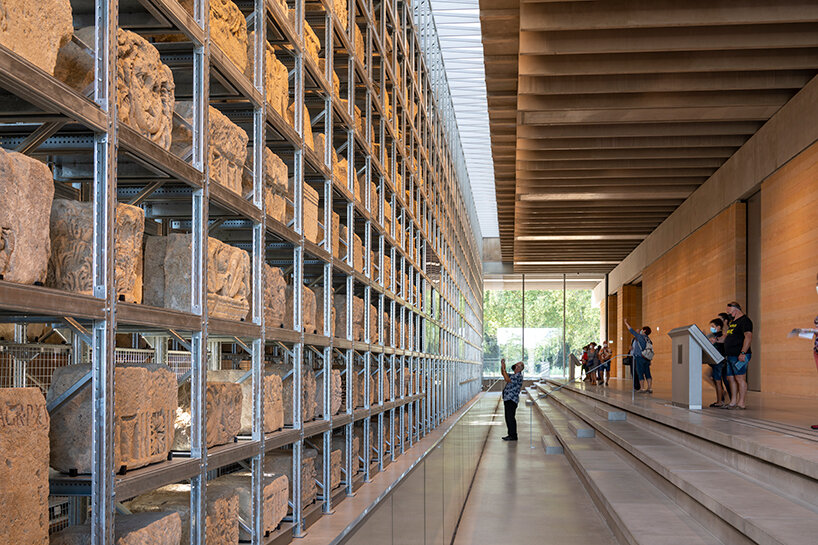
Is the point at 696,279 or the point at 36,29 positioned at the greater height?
the point at 36,29

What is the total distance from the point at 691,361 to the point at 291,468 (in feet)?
19.3

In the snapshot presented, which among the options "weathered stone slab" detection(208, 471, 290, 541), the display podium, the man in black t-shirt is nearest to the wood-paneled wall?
the display podium

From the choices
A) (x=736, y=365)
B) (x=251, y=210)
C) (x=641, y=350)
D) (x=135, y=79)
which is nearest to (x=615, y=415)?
(x=641, y=350)

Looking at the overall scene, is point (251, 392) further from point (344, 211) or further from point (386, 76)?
point (386, 76)

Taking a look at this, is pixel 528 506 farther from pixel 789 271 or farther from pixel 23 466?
pixel 23 466

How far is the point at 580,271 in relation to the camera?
3812 cm

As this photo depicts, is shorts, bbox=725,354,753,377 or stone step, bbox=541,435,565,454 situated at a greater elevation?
shorts, bbox=725,354,753,377

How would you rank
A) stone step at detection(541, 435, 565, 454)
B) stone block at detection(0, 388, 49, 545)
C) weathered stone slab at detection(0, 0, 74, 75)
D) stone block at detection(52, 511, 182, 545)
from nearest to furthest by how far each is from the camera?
stone block at detection(0, 388, 49, 545)
weathered stone slab at detection(0, 0, 74, 75)
stone block at detection(52, 511, 182, 545)
stone step at detection(541, 435, 565, 454)

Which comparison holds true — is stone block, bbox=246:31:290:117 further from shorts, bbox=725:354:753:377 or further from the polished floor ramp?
shorts, bbox=725:354:753:377

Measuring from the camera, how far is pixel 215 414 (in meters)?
4.64

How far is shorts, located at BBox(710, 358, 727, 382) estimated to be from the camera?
1009 centimetres

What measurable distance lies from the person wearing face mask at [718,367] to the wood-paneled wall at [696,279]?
5303 millimetres

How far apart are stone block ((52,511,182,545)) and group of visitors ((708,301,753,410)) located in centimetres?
672

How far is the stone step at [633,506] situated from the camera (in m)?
5.68
